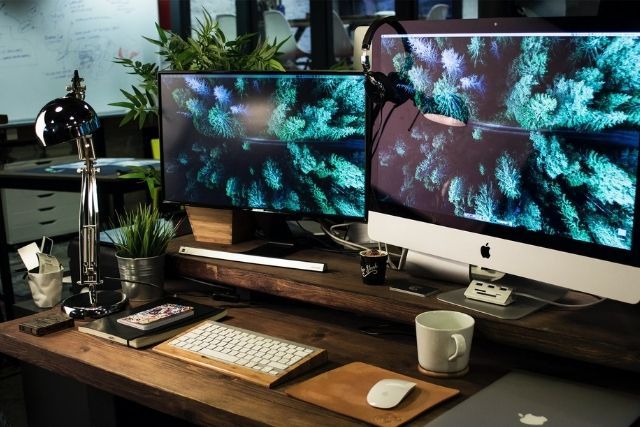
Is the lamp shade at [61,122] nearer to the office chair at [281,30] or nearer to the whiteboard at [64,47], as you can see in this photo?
the whiteboard at [64,47]

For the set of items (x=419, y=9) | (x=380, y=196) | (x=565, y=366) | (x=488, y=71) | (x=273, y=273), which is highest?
(x=419, y=9)

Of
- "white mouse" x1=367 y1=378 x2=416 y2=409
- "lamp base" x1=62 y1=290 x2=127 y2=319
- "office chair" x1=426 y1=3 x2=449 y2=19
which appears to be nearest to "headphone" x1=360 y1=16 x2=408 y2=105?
"white mouse" x1=367 y1=378 x2=416 y2=409

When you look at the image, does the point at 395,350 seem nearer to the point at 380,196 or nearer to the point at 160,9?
the point at 380,196

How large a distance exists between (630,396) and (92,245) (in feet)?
3.84

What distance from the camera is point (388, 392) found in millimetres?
1281

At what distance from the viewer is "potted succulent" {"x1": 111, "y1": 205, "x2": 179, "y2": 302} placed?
1.86 meters

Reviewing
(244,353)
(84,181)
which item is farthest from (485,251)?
(84,181)

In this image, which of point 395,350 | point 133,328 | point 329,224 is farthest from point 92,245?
point 395,350

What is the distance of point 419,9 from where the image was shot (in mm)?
5051

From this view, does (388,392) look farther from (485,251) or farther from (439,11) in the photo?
(439,11)

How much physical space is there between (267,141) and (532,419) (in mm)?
928

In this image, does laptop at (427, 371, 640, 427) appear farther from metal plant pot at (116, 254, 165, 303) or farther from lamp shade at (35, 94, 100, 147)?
lamp shade at (35, 94, 100, 147)

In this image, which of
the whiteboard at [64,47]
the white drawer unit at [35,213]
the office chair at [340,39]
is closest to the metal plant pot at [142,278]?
the white drawer unit at [35,213]

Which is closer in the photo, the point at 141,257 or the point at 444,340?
the point at 444,340
